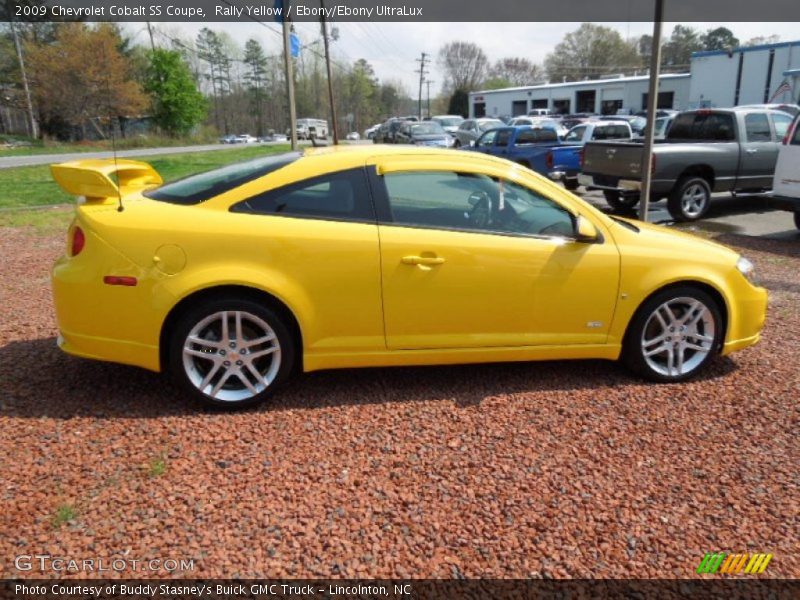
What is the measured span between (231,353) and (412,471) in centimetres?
129

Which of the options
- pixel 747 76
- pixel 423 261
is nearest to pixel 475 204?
pixel 423 261

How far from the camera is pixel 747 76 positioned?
3794cm

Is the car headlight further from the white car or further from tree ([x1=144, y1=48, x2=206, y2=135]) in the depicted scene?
tree ([x1=144, y1=48, x2=206, y2=135])

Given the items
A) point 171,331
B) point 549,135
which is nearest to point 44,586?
point 171,331

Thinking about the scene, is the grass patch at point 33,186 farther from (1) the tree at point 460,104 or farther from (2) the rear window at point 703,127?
(1) the tree at point 460,104

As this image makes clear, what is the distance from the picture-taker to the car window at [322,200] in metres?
3.56

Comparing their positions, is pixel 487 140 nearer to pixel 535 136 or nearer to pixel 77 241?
pixel 535 136

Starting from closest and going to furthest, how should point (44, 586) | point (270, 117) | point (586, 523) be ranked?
point (44, 586)
point (586, 523)
point (270, 117)

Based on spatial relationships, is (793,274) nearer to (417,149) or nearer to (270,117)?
(417,149)

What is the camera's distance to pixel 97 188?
3576mm

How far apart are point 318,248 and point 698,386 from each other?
266 cm

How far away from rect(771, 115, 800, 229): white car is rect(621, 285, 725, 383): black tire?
6090mm

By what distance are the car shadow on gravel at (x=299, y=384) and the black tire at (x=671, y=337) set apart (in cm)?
15

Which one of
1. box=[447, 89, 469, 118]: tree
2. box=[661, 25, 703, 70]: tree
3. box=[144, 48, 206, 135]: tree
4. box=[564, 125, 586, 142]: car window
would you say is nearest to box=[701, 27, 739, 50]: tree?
box=[661, 25, 703, 70]: tree
